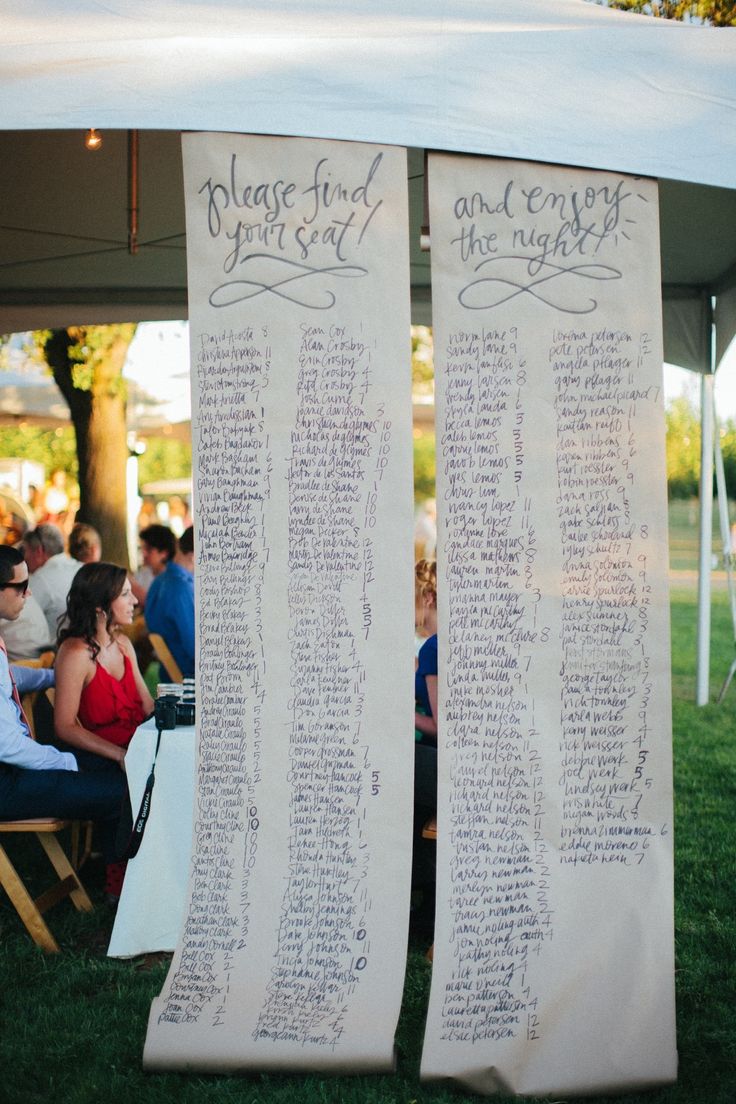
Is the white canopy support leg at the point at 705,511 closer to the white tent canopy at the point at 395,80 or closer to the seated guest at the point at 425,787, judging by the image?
the seated guest at the point at 425,787

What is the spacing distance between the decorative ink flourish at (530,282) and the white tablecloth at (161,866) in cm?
177

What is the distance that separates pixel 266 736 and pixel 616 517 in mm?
1104

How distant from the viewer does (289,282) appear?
10.3 ft

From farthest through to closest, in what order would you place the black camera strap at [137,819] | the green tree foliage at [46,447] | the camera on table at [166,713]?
the green tree foliage at [46,447]
the camera on table at [166,713]
the black camera strap at [137,819]

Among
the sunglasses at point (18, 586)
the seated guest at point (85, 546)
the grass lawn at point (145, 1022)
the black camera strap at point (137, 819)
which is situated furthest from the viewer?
the seated guest at point (85, 546)

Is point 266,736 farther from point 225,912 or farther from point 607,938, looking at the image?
point 607,938

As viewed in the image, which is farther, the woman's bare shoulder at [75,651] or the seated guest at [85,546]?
the seated guest at [85,546]

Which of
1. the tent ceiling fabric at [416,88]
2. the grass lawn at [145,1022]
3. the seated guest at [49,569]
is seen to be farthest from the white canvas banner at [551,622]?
the seated guest at [49,569]

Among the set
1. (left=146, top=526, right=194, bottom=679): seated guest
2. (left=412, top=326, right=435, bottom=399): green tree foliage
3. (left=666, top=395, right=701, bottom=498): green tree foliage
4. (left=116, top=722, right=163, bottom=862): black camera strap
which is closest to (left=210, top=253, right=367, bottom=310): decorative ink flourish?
(left=116, top=722, right=163, bottom=862): black camera strap

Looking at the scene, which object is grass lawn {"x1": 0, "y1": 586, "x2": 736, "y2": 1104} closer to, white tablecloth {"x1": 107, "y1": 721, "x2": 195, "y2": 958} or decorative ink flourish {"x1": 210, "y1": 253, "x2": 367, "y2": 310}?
white tablecloth {"x1": 107, "y1": 721, "x2": 195, "y2": 958}

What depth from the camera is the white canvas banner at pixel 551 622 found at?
304 cm

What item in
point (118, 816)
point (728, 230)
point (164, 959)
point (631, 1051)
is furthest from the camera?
point (728, 230)

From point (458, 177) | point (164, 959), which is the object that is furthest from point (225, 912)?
point (458, 177)

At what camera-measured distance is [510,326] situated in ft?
10.3
